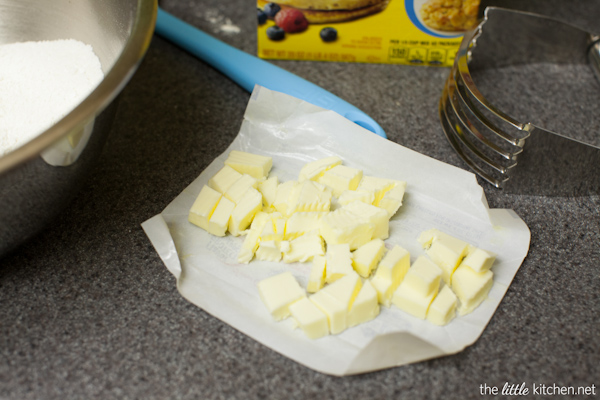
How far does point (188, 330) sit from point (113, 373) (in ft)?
0.31

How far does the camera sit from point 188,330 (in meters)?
0.66

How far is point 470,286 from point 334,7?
0.56 metres

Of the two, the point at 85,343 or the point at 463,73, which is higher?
the point at 463,73

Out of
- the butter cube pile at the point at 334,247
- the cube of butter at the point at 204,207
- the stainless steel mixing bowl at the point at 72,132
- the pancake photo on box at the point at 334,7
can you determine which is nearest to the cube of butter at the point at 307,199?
the butter cube pile at the point at 334,247

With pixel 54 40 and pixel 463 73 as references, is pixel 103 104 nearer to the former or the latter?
pixel 54 40

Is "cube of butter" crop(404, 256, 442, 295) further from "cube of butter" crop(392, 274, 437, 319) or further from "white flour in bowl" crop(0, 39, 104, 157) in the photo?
"white flour in bowl" crop(0, 39, 104, 157)

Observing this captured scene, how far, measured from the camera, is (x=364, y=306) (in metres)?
0.64

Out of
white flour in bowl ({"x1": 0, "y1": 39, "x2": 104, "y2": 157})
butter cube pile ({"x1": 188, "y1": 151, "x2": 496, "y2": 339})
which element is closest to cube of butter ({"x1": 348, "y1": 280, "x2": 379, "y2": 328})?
butter cube pile ({"x1": 188, "y1": 151, "x2": 496, "y2": 339})

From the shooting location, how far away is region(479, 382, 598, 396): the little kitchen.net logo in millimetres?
607

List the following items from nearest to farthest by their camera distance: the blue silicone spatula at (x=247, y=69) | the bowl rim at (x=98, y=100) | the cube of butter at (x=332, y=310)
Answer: the bowl rim at (x=98, y=100) → the cube of butter at (x=332, y=310) → the blue silicone spatula at (x=247, y=69)

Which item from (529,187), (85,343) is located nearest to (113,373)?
(85,343)

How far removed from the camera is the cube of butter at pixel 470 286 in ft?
2.18

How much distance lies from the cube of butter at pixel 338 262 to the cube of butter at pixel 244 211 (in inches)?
4.8

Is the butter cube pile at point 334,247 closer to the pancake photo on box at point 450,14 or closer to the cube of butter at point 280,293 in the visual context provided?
the cube of butter at point 280,293
